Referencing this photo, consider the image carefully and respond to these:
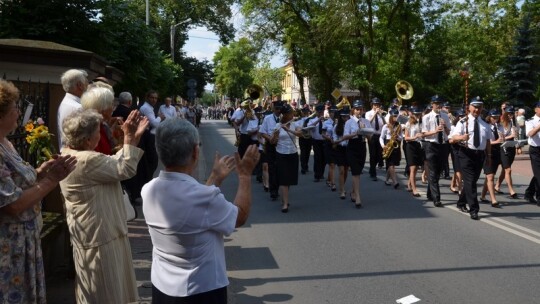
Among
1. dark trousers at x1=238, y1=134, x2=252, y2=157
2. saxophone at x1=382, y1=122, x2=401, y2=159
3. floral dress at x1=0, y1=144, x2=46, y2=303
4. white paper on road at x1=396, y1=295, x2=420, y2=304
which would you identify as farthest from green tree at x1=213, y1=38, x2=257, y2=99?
floral dress at x1=0, y1=144, x2=46, y2=303

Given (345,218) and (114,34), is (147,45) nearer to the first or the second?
(114,34)

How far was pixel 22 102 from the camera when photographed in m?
5.60

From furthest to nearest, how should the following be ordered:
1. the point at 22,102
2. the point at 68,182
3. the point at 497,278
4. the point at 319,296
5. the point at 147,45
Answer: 1. the point at 147,45
2. the point at 497,278
3. the point at 319,296
4. the point at 22,102
5. the point at 68,182

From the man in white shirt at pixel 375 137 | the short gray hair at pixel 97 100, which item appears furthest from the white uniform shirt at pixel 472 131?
the short gray hair at pixel 97 100

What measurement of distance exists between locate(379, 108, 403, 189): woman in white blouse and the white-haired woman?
9.31 meters

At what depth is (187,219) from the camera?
3082 mm

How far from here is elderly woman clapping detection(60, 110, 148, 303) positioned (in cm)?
406

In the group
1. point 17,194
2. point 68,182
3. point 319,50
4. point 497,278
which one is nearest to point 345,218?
point 497,278

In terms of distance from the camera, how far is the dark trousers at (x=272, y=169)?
39.7 feet

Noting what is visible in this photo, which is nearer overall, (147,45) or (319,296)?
(319,296)

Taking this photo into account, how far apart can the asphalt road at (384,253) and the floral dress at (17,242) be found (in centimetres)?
265

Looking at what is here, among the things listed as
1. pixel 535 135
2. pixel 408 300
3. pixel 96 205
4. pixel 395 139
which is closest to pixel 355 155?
pixel 395 139

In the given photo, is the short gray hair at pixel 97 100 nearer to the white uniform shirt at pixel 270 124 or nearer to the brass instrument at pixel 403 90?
the white uniform shirt at pixel 270 124

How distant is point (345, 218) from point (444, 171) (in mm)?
6299
